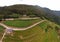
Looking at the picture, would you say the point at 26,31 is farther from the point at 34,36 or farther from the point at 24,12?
the point at 24,12

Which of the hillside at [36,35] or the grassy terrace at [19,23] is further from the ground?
the grassy terrace at [19,23]

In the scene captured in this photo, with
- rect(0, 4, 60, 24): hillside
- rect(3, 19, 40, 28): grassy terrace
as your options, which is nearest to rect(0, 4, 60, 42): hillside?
rect(3, 19, 40, 28): grassy terrace

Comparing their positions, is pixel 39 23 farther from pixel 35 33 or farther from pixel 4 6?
pixel 4 6

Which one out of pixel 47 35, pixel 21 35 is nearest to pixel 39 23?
pixel 47 35

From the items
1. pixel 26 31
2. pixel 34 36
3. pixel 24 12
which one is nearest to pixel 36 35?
pixel 34 36

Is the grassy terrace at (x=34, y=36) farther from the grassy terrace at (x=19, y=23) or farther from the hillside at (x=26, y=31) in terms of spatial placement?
the grassy terrace at (x=19, y=23)

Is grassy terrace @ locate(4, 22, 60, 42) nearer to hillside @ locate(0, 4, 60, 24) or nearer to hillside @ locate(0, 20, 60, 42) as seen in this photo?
hillside @ locate(0, 20, 60, 42)

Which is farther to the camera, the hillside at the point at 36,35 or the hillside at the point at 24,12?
the hillside at the point at 24,12

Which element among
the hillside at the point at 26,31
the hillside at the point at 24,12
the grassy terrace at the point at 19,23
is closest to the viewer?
the hillside at the point at 26,31

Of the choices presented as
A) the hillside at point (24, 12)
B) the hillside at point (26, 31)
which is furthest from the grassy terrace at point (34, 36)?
the hillside at point (24, 12)
